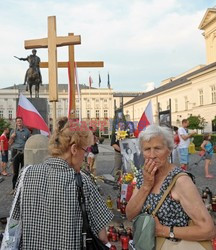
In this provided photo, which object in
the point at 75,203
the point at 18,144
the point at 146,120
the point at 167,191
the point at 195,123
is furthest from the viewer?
the point at 195,123

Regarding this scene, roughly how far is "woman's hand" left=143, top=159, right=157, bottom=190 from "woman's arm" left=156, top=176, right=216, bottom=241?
0.18 metres

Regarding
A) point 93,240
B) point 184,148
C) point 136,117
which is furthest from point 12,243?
point 136,117

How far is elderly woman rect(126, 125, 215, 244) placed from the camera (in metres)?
1.90

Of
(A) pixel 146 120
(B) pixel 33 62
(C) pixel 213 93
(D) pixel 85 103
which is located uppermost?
(D) pixel 85 103

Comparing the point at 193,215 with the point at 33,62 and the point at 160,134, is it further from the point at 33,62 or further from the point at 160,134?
the point at 33,62

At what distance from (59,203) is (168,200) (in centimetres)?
62

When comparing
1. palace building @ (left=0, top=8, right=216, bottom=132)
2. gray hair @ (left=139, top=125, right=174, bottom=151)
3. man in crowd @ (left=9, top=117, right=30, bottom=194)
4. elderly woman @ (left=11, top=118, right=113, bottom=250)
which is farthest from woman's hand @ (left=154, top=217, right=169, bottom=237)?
palace building @ (left=0, top=8, right=216, bottom=132)

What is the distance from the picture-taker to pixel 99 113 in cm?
9881

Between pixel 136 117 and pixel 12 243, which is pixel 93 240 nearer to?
pixel 12 243

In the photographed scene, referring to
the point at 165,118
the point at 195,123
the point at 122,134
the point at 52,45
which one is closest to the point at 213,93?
the point at 195,123

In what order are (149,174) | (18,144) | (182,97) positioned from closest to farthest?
(149,174), (18,144), (182,97)

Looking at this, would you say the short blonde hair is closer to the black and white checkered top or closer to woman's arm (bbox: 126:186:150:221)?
the black and white checkered top

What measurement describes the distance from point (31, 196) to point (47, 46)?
591 centimetres

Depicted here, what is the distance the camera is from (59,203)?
6.10 feet
